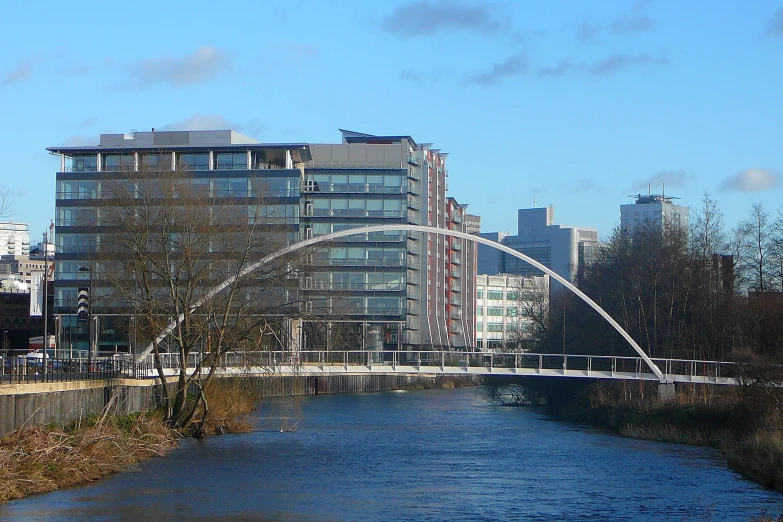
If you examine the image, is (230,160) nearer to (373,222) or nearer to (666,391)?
(373,222)

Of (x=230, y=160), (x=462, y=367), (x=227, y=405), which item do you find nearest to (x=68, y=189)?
(x=230, y=160)

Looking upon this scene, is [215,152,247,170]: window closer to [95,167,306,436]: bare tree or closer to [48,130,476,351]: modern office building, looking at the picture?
[48,130,476,351]: modern office building

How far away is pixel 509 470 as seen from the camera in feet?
144

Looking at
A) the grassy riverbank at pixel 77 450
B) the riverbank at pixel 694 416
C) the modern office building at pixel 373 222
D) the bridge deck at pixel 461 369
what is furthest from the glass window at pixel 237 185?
the grassy riverbank at pixel 77 450

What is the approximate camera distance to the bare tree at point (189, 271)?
53.1 metres

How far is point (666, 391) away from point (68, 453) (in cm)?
3781

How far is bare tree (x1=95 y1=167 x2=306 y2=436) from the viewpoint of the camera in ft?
174

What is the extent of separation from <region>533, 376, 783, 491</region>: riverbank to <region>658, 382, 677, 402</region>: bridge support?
0.38 metres

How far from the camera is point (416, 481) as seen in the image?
40.3 m

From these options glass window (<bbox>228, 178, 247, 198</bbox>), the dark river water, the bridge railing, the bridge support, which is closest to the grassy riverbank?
the dark river water

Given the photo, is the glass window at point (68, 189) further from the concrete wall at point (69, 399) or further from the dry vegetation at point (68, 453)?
the dry vegetation at point (68, 453)

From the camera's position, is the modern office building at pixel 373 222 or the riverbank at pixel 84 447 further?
the modern office building at pixel 373 222

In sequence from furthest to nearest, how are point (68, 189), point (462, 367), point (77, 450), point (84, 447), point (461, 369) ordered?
point (68, 189), point (462, 367), point (461, 369), point (84, 447), point (77, 450)

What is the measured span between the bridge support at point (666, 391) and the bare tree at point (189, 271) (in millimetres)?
22584
